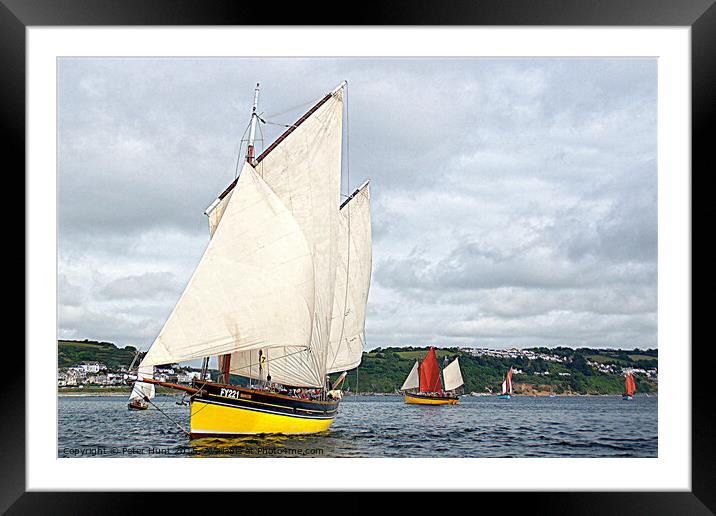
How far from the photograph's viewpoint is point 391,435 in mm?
15625

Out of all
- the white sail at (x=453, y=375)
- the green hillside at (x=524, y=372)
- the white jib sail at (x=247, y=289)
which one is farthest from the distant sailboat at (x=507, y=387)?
the white jib sail at (x=247, y=289)

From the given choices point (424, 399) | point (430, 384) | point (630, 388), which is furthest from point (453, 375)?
point (630, 388)

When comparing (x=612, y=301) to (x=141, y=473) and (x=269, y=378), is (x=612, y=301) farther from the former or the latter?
(x=141, y=473)

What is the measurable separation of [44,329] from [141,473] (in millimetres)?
1044

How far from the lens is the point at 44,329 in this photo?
523 centimetres

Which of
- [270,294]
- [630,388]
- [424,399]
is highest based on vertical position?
[270,294]

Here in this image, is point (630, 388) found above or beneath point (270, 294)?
beneath

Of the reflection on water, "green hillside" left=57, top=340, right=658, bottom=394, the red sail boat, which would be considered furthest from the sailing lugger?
the red sail boat

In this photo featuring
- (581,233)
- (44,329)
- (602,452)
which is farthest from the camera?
(581,233)

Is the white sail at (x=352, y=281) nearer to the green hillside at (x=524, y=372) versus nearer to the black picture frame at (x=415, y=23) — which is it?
the green hillside at (x=524, y=372)

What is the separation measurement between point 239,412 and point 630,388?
14.4 metres

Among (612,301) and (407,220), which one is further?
(407,220)

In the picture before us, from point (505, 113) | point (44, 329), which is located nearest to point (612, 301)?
point (505, 113)

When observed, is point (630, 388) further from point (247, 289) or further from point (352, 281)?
point (247, 289)
